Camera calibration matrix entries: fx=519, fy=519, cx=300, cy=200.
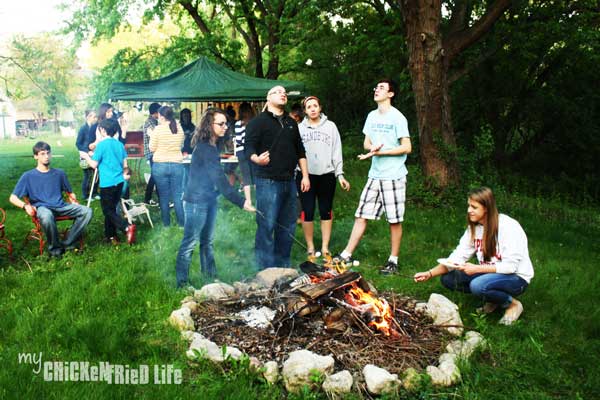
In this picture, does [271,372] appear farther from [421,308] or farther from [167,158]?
[167,158]

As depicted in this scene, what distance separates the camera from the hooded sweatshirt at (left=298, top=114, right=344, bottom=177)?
606cm

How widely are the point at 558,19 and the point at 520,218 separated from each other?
6.57 metres

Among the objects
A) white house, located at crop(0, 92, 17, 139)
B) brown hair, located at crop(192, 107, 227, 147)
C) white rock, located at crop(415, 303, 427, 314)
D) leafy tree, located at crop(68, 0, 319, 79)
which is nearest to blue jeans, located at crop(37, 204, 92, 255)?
brown hair, located at crop(192, 107, 227, 147)

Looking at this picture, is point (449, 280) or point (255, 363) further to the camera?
point (449, 280)

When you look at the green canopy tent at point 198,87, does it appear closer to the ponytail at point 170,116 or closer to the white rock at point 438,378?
the ponytail at point 170,116

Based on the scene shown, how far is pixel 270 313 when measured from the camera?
447 centimetres

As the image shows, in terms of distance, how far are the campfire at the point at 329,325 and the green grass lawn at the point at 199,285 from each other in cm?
35

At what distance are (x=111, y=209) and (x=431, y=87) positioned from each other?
6116mm

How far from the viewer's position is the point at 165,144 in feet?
24.1

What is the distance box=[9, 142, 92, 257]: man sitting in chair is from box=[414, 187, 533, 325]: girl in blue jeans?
14.6ft

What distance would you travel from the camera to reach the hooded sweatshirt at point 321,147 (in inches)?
239

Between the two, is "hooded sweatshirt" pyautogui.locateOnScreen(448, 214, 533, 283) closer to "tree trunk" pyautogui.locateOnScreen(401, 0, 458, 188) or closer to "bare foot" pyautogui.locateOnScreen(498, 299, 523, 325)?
"bare foot" pyautogui.locateOnScreen(498, 299, 523, 325)

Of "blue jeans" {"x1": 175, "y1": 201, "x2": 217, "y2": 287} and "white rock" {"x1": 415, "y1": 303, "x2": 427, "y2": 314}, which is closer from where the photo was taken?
"white rock" {"x1": 415, "y1": 303, "x2": 427, "y2": 314}

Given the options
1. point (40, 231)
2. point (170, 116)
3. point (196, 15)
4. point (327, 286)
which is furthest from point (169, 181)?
point (196, 15)
